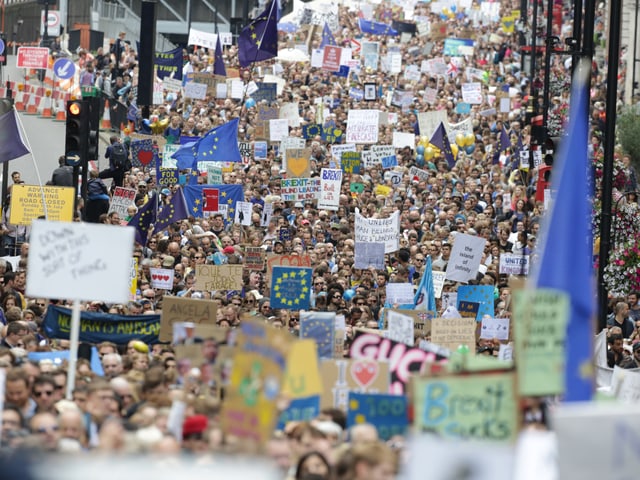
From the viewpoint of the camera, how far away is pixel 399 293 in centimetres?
1855

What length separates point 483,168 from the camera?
33.8 metres

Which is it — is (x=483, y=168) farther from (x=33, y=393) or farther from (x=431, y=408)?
(x=431, y=408)

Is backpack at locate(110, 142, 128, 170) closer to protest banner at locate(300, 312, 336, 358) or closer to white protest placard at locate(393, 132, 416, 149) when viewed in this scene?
white protest placard at locate(393, 132, 416, 149)

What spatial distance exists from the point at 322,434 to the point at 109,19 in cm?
5127

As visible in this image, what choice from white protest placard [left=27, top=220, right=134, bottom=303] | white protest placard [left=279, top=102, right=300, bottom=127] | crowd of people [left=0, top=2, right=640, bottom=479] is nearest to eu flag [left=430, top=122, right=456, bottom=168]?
crowd of people [left=0, top=2, right=640, bottom=479]

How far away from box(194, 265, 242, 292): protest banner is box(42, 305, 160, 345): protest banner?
3400 mm

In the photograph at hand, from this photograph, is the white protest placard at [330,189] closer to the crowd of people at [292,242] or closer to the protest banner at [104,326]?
the crowd of people at [292,242]

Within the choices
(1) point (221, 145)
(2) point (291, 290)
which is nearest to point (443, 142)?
(1) point (221, 145)

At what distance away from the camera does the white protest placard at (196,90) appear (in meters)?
37.6

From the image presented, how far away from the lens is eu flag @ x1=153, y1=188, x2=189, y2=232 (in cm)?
2356

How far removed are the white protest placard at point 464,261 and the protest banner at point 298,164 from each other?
881 cm

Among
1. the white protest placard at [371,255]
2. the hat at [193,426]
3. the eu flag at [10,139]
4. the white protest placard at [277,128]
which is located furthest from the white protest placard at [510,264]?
the white protest placard at [277,128]

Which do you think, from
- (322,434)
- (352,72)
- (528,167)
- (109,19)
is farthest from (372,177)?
(109,19)

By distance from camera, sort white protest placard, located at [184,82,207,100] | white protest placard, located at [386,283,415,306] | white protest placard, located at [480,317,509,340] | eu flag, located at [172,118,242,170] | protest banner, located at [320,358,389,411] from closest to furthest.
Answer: protest banner, located at [320,358,389,411] < white protest placard, located at [480,317,509,340] < white protest placard, located at [386,283,415,306] < eu flag, located at [172,118,242,170] < white protest placard, located at [184,82,207,100]
